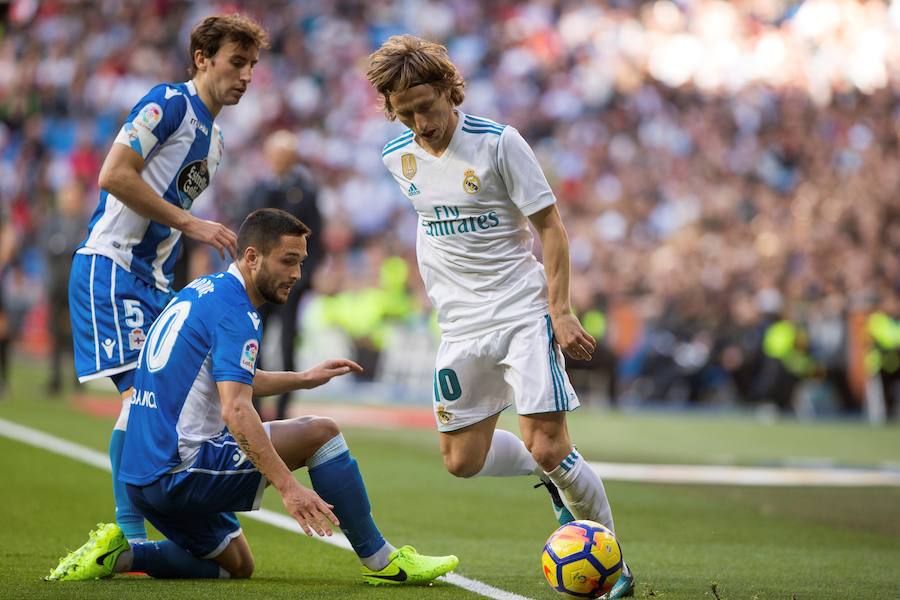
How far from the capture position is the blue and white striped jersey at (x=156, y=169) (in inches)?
209

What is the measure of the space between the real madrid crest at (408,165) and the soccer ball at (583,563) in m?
1.68

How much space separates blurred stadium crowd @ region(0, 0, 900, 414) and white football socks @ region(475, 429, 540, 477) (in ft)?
39.3

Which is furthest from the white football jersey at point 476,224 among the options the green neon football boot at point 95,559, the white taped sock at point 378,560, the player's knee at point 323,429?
the green neon football boot at point 95,559

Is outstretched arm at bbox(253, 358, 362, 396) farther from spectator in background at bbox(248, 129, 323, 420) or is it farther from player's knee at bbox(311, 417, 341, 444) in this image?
spectator in background at bbox(248, 129, 323, 420)

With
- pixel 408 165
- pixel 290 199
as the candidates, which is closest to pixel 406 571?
pixel 408 165

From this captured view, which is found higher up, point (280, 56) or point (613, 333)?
point (280, 56)

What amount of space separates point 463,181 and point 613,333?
44.6ft

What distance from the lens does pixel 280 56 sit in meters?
23.3

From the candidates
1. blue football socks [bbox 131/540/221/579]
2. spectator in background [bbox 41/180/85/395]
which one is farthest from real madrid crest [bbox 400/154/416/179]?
spectator in background [bbox 41/180/85/395]

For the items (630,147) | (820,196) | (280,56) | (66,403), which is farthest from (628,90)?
(66,403)

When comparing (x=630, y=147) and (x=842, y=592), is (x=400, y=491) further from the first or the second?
(x=630, y=147)

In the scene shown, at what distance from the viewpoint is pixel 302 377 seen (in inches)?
188

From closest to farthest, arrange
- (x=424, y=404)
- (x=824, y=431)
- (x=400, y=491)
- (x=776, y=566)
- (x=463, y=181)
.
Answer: (x=463, y=181)
(x=776, y=566)
(x=400, y=491)
(x=824, y=431)
(x=424, y=404)

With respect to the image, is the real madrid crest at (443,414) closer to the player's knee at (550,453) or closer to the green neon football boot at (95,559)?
the player's knee at (550,453)
